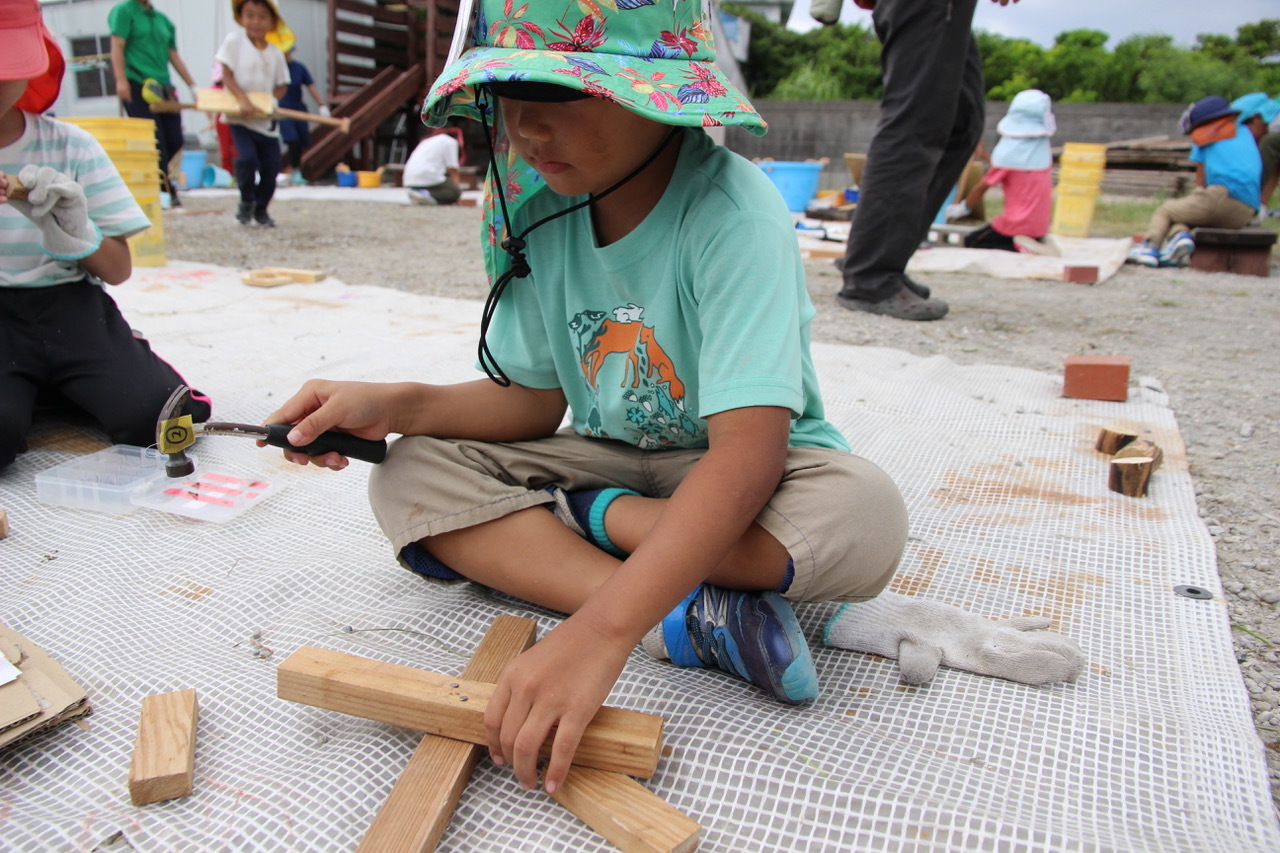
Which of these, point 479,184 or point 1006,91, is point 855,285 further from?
point 1006,91

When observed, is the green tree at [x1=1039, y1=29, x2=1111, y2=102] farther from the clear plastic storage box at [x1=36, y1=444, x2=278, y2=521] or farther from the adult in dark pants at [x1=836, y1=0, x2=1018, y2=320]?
the clear plastic storage box at [x1=36, y1=444, x2=278, y2=521]

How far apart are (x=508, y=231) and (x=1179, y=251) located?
5.35 metres

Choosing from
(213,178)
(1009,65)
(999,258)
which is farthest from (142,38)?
(1009,65)

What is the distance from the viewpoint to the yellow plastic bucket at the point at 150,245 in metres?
4.14

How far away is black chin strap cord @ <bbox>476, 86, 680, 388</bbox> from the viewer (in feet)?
3.91

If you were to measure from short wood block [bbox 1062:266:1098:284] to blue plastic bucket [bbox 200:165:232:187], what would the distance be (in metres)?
8.89

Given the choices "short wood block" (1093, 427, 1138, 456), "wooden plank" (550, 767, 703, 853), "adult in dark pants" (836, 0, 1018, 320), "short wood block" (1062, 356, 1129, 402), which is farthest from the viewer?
"adult in dark pants" (836, 0, 1018, 320)

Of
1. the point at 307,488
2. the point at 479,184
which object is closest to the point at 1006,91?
the point at 479,184

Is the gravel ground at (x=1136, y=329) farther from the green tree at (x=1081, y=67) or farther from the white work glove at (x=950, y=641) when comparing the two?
the green tree at (x=1081, y=67)

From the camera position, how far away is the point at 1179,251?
17.5 ft

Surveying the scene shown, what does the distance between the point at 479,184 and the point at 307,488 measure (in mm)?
9225

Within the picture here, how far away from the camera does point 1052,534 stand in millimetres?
1613

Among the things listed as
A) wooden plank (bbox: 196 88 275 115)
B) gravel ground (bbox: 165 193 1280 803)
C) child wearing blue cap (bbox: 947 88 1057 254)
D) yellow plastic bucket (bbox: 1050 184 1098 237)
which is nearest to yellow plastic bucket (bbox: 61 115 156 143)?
gravel ground (bbox: 165 193 1280 803)

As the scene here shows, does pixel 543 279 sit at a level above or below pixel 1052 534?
above
